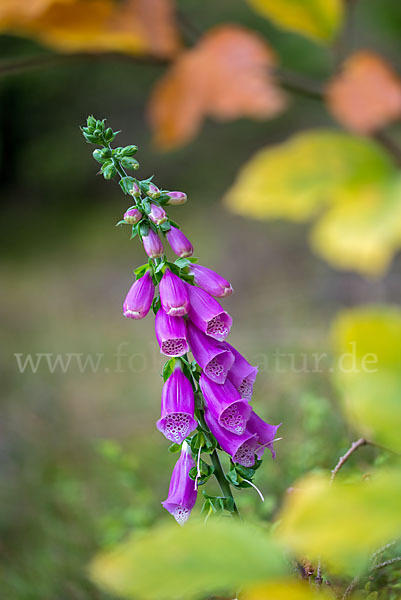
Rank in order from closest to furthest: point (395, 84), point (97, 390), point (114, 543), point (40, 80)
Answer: point (395, 84), point (114, 543), point (97, 390), point (40, 80)

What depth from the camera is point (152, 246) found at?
1.09 ft

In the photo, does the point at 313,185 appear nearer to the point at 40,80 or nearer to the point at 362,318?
the point at 362,318

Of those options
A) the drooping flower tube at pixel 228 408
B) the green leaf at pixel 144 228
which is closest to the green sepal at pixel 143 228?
the green leaf at pixel 144 228

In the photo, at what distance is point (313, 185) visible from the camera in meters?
0.23

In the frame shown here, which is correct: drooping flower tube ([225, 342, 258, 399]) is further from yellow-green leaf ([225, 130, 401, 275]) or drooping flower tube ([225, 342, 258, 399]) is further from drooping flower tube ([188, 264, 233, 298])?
yellow-green leaf ([225, 130, 401, 275])

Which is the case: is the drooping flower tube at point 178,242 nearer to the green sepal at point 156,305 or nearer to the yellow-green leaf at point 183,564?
the green sepal at point 156,305

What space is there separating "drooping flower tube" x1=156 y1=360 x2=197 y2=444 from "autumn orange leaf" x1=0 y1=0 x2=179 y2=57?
0.73 ft

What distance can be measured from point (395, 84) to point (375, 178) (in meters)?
0.18

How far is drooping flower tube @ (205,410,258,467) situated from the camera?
1.13ft

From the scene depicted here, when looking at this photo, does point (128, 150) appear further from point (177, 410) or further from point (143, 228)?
point (177, 410)

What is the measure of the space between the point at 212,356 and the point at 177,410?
38 millimetres

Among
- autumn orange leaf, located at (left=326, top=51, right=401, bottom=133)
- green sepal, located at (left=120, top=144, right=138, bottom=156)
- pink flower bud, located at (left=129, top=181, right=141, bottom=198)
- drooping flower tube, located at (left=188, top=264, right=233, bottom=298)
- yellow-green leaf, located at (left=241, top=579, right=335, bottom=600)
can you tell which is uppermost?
autumn orange leaf, located at (left=326, top=51, right=401, bottom=133)

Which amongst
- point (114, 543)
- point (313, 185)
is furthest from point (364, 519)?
point (114, 543)

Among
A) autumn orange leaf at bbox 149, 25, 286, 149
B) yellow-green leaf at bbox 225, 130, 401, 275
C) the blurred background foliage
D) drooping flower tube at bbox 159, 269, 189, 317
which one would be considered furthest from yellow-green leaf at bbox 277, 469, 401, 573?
autumn orange leaf at bbox 149, 25, 286, 149
